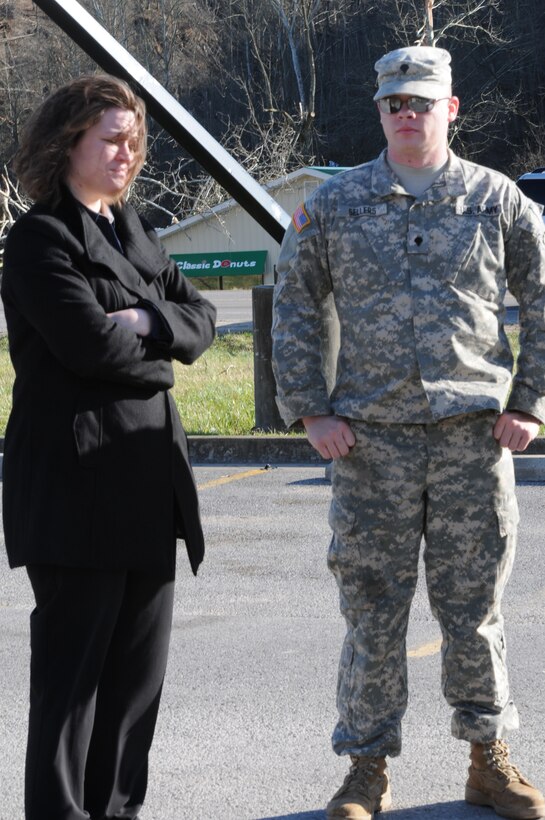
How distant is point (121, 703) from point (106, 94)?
1.45 metres

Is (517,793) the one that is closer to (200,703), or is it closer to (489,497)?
(489,497)

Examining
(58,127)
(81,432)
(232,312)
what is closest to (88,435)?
(81,432)

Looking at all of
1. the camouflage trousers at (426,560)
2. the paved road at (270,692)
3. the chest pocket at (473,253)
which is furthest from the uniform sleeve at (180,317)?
the paved road at (270,692)

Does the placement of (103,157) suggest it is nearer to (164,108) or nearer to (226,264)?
(164,108)

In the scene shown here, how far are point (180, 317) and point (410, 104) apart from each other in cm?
81

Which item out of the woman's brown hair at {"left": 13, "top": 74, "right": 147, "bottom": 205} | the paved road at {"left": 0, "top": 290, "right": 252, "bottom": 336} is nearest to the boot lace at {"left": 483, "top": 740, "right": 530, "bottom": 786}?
the woman's brown hair at {"left": 13, "top": 74, "right": 147, "bottom": 205}

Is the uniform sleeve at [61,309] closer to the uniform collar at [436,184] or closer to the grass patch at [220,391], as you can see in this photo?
the uniform collar at [436,184]

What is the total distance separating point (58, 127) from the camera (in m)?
2.86

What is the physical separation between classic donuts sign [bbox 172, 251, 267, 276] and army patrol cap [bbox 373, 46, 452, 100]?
122 ft

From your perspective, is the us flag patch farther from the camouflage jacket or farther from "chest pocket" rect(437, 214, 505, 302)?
"chest pocket" rect(437, 214, 505, 302)

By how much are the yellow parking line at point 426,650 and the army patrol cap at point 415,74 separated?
2.27 m

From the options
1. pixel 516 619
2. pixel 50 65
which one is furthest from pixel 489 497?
pixel 50 65

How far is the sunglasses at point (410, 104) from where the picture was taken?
318cm

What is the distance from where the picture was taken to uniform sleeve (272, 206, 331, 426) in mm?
3338
